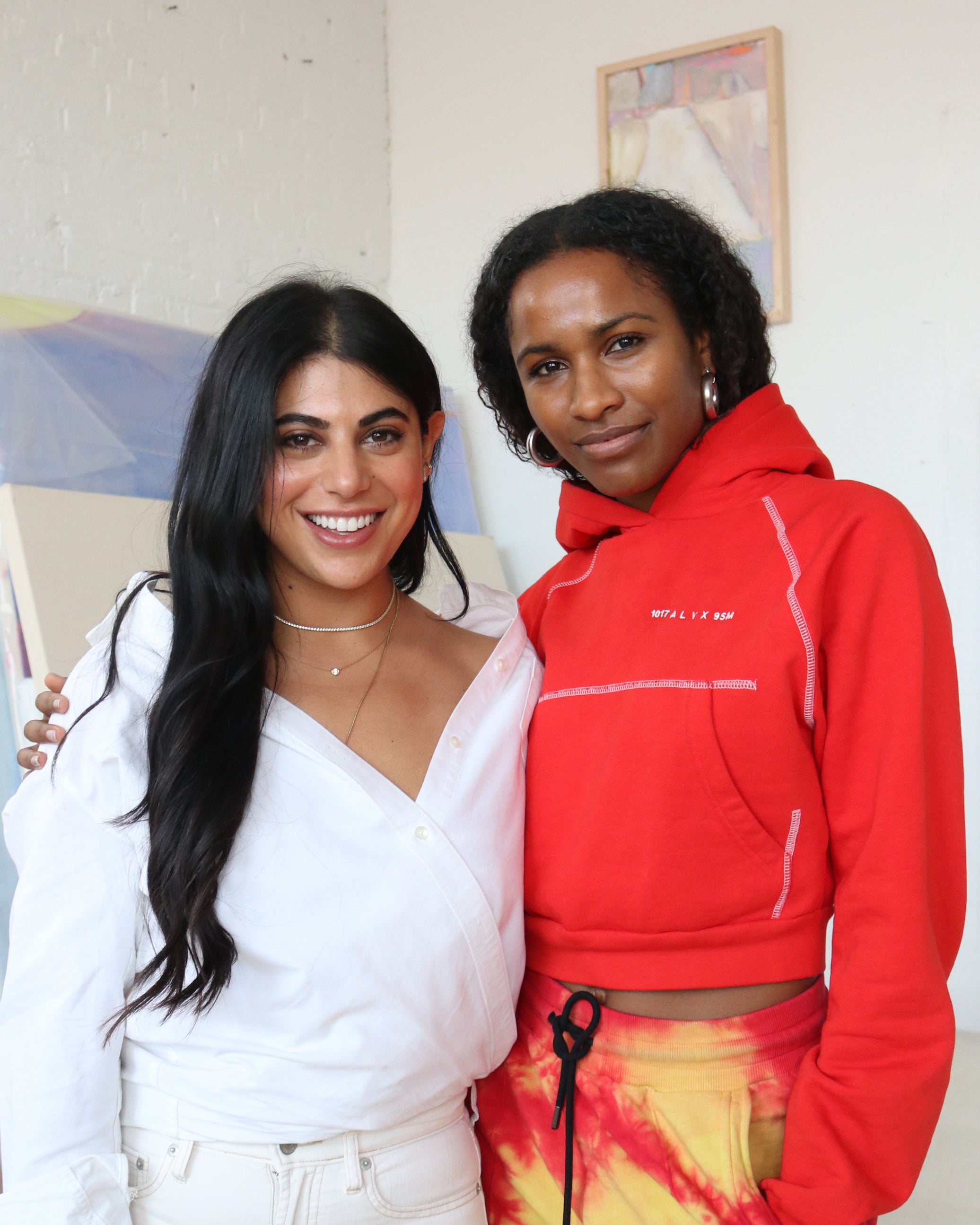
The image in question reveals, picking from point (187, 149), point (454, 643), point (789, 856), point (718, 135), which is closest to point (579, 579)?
point (454, 643)

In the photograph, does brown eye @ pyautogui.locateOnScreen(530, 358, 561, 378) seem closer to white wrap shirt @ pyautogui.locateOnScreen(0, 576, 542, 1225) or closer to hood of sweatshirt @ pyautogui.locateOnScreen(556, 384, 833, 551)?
hood of sweatshirt @ pyautogui.locateOnScreen(556, 384, 833, 551)

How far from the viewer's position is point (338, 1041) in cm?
129

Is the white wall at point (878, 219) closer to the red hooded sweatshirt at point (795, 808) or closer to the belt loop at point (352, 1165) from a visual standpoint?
the red hooded sweatshirt at point (795, 808)

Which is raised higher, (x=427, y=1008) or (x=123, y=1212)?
(x=427, y=1008)

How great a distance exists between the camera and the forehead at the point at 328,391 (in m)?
1.47

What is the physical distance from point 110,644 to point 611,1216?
0.92 metres

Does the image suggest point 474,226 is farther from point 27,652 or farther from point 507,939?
point 507,939

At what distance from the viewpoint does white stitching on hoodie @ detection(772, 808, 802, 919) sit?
54.1 inches

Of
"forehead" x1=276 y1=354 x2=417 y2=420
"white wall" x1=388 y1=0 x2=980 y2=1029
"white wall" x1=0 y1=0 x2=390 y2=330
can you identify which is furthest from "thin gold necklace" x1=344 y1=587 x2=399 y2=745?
"white wall" x1=388 y1=0 x2=980 y2=1029

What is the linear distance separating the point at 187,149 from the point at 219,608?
2656 mm

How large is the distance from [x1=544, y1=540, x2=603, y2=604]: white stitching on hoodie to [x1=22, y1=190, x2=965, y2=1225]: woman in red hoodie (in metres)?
0.11

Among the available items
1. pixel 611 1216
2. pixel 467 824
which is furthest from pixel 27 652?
pixel 611 1216

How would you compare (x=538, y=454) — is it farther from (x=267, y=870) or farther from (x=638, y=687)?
(x=267, y=870)

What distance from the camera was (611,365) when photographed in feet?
4.99
